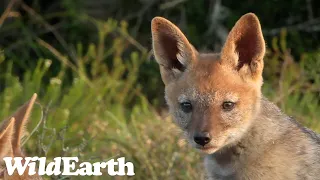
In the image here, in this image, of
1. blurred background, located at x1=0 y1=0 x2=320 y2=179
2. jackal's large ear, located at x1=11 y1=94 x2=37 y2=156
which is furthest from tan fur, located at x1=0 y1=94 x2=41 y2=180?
blurred background, located at x1=0 y1=0 x2=320 y2=179

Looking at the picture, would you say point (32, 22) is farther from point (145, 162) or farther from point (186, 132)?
point (186, 132)

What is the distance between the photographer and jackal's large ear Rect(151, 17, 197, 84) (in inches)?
257

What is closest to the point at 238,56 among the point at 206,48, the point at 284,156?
the point at 284,156

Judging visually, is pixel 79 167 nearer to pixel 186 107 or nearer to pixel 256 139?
pixel 186 107

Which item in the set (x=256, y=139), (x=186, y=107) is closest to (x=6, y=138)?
(x=186, y=107)

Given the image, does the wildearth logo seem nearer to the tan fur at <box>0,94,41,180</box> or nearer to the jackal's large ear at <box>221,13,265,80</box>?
the tan fur at <box>0,94,41,180</box>

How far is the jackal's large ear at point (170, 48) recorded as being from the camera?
6531 mm

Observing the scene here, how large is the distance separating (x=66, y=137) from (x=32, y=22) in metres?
4.00

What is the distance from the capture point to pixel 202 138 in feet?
19.6

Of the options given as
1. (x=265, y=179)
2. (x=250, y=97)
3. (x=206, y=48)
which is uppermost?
(x=206, y=48)

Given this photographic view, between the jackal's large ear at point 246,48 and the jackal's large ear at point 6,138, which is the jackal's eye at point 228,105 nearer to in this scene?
the jackal's large ear at point 246,48

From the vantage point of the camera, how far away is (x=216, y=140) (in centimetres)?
600

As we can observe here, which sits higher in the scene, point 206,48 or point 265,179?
point 206,48

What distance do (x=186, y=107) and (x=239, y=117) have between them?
1.19ft
